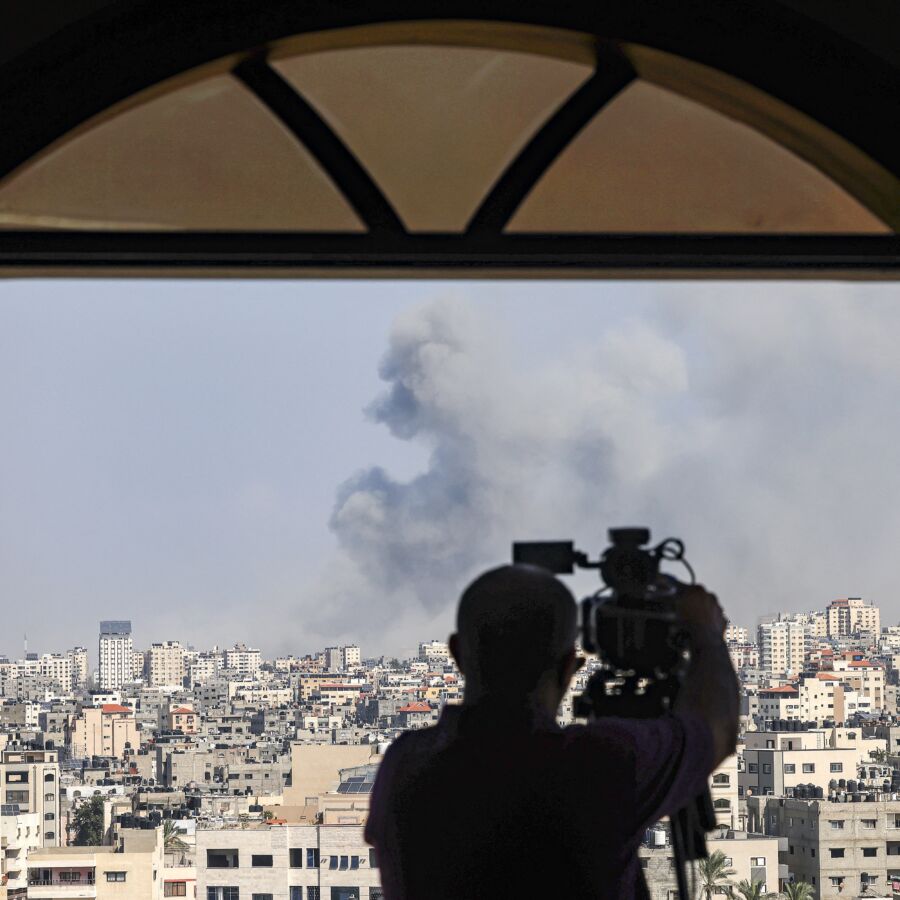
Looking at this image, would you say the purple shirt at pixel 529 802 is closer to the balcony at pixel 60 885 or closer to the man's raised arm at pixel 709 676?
the man's raised arm at pixel 709 676

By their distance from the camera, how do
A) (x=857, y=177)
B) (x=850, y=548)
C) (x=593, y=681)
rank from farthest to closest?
(x=850, y=548)
(x=857, y=177)
(x=593, y=681)

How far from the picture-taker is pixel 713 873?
1.70 m

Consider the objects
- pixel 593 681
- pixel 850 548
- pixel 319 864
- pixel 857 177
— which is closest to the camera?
pixel 593 681

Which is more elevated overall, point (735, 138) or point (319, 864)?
point (735, 138)

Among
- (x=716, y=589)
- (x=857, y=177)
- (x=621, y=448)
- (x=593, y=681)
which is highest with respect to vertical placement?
(x=857, y=177)

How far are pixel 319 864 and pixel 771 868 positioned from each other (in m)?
0.94

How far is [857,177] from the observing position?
1.81m

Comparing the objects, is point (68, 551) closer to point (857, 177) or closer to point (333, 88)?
point (333, 88)

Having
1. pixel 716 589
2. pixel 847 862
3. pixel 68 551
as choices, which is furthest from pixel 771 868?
pixel 68 551

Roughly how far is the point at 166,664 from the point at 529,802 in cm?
179

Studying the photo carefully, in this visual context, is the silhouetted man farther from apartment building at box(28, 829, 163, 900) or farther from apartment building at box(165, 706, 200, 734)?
apartment building at box(165, 706, 200, 734)

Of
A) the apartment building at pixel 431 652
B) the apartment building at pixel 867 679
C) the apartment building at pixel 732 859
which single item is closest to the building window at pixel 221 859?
the apartment building at pixel 431 652

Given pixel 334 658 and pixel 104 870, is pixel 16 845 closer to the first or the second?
pixel 104 870

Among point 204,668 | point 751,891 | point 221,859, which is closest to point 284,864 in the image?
point 221,859
